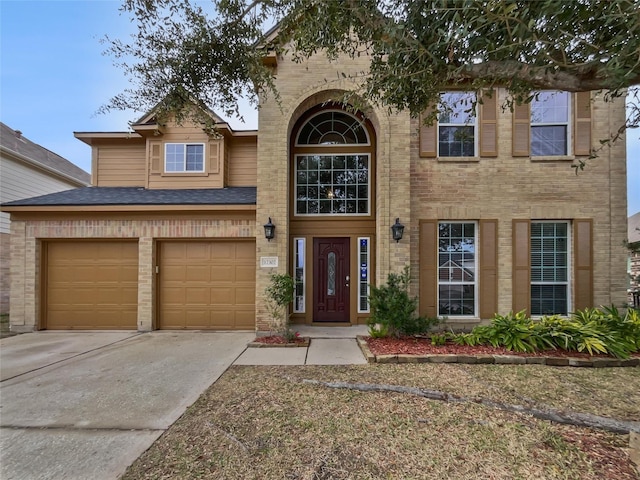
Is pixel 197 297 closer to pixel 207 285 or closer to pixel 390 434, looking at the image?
pixel 207 285

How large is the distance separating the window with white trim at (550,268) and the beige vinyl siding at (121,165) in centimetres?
1106

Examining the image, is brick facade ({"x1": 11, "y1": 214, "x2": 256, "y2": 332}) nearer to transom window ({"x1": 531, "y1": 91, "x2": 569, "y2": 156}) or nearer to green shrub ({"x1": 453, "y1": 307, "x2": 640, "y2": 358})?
green shrub ({"x1": 453, "y1": 307, "x2": 640, "y2": 358})

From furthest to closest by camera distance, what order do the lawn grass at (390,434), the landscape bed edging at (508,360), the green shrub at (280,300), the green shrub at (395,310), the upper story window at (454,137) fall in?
the upper story window at (454,137), the green shrub at (280,300), the green shrub at (395,310), the landscape bed edging at (508,360), the lawn grass at (390,434)

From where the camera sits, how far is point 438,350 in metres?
5.48

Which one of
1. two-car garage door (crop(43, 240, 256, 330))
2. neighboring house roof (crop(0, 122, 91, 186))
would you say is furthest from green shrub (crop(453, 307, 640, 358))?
Answer: neighboring house roof (crop(0, 122, 91, 186))

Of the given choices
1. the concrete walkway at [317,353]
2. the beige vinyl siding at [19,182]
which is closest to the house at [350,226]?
the concrete walkway at [317,353]

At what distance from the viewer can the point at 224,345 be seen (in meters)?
6.34

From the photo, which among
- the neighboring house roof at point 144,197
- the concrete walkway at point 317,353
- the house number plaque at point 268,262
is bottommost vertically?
the concrete walkway at point 317,353

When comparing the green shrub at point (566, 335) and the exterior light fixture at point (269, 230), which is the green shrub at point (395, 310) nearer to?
the green shrub at point (566, 335)

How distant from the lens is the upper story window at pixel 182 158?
9477 millimetres

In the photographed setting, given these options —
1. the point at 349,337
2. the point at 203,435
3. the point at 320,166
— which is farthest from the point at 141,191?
the point at 203,435

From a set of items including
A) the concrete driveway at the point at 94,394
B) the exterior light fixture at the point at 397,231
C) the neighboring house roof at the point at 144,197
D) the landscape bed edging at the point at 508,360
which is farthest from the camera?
the neighboring house roof at the point at 144,197

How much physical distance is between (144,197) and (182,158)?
1980 mm

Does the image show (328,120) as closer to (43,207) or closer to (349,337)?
(349,337)
